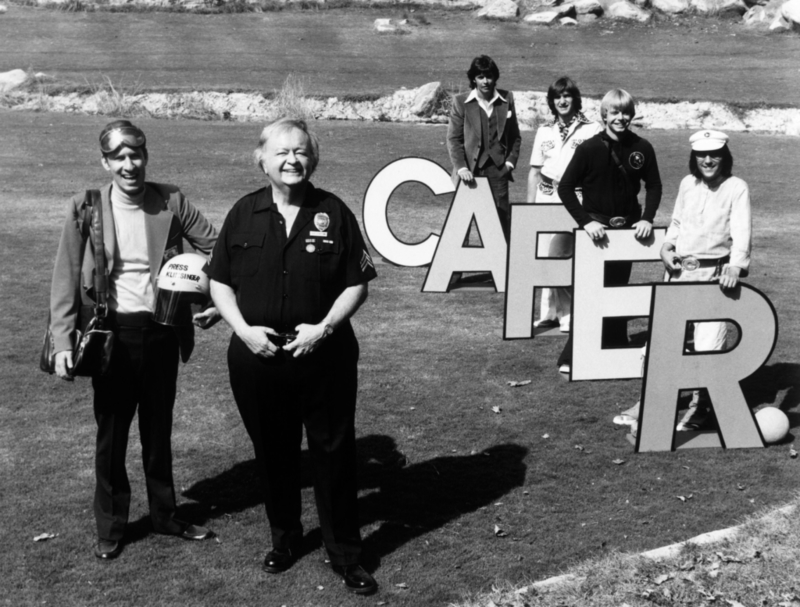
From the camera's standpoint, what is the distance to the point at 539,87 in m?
31.4

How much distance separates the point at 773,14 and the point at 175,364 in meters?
42.5

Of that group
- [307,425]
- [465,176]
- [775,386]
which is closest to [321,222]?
[307,425]

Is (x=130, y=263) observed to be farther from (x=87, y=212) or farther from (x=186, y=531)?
(x=186, y=531)

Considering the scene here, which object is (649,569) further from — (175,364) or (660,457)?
(175,364)

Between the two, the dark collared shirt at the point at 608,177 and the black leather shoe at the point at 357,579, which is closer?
the black leather shoe at the point at 357,579

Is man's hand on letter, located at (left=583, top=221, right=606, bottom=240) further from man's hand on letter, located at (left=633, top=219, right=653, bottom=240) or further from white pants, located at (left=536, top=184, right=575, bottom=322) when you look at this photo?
white pants, located at (left=536, top=184, right=575, bottom=322)

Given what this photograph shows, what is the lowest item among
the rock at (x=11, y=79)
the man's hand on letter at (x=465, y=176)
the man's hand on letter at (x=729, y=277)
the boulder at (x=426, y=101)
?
the man's hand on letter at (x=729, y=277)

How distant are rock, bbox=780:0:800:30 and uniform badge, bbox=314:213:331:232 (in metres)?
41.3

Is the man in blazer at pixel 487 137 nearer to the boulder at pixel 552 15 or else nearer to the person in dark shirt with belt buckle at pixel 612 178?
the person in dark shirt with belt buckle at pixel 612 178

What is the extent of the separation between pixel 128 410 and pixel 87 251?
0.92 m

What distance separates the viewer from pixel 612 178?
28.7 ft

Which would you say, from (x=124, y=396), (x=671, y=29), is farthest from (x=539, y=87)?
(x=124, y=396)

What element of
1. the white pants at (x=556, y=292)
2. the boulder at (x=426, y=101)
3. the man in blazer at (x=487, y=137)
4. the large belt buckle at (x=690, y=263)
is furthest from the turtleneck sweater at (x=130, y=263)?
the boulder at (x=426, y=101)

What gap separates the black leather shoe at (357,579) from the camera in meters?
5.50
